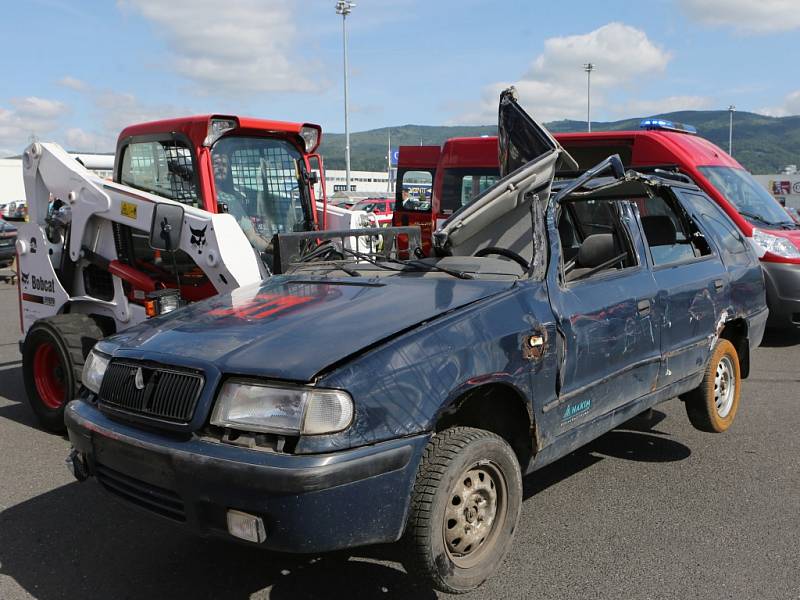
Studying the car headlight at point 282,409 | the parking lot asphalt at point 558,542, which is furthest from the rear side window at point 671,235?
the car headlight at point 282,409

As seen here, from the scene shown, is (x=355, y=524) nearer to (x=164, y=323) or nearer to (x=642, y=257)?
(x=164, y=323)

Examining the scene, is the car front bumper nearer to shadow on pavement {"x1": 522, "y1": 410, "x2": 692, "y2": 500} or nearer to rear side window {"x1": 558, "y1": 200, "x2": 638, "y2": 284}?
rear side window {"x1": 558, "y1": 200, "x2": 638, "y2": 284}

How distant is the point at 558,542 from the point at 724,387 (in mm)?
2287

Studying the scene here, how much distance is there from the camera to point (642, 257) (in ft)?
14.1

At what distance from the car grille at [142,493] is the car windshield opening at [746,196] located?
325 inches

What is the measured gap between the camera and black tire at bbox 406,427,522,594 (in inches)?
107

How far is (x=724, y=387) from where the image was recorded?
518cm

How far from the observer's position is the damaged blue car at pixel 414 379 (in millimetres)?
2568

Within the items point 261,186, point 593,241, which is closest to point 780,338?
point 593,241

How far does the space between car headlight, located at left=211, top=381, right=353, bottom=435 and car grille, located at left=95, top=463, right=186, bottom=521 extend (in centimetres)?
36

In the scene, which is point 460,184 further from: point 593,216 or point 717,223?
point 593,216

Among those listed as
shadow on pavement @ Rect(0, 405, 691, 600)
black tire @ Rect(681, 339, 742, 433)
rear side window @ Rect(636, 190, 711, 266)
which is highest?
rear side window @ Rect(636, 190, 711, 266)

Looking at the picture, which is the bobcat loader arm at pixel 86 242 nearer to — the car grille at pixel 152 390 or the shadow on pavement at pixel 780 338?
the car grille at pixel 152 390

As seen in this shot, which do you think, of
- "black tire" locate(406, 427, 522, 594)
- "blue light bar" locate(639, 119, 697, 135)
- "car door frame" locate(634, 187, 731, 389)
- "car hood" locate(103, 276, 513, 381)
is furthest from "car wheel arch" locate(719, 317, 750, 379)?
"blue light bar" locate(639, 119, 697, 135)
